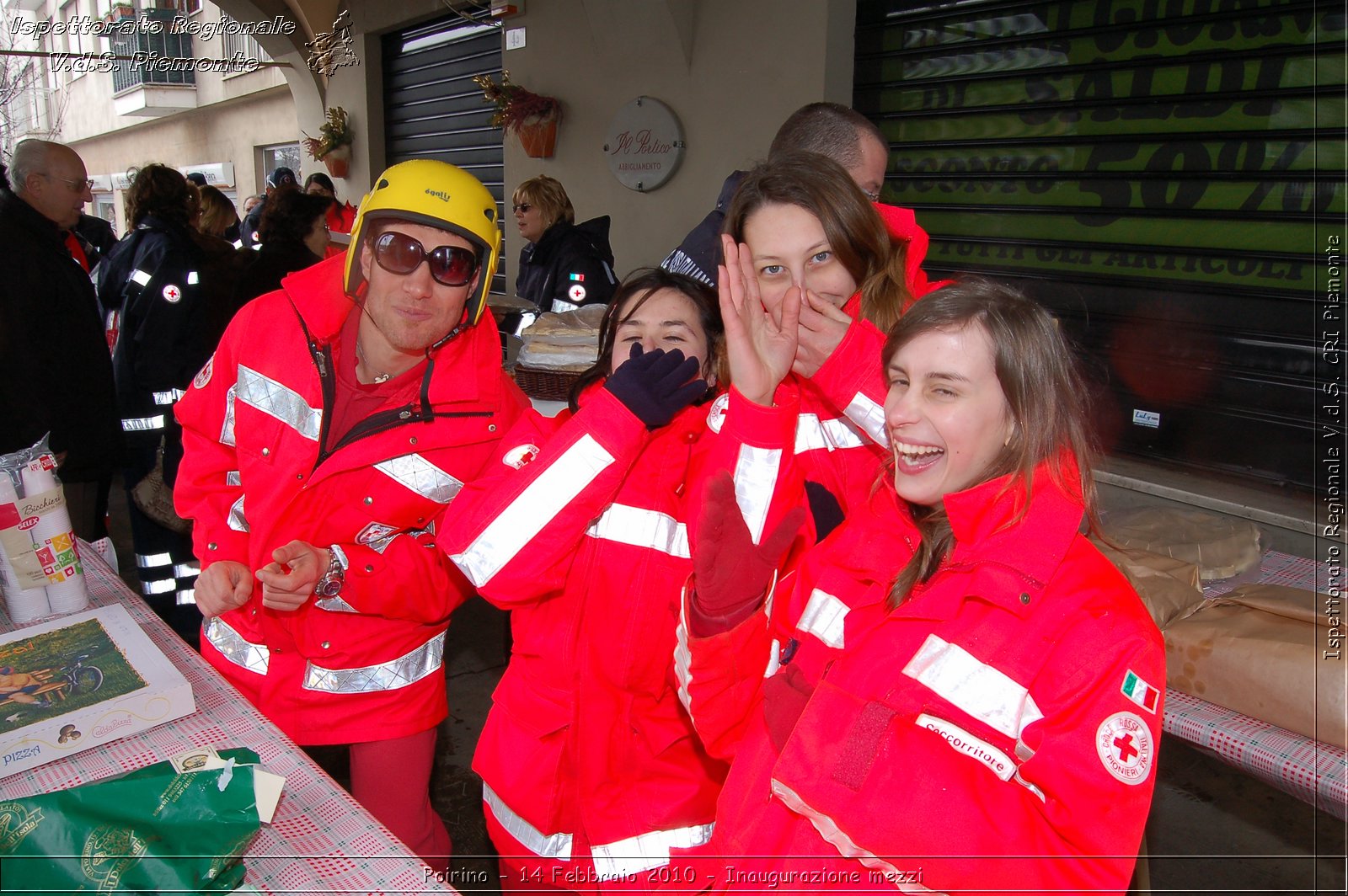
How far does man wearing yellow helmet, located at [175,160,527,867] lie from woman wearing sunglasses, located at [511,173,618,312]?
3221 mm

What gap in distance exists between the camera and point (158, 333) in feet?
14.4

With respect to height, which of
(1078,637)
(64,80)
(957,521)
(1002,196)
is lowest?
(1078,637)

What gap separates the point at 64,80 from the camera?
64.0 ft

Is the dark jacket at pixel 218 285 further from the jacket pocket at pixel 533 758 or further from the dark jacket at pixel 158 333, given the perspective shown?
the jacket pocket at pixel 533 758

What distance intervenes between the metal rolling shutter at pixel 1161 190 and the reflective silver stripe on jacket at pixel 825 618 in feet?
9.99

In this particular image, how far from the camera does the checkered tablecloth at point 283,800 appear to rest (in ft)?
4.30

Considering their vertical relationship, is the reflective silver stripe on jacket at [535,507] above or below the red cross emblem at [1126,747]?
above

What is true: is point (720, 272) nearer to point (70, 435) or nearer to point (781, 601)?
point (781, 601)

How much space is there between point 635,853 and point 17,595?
64.1 inches

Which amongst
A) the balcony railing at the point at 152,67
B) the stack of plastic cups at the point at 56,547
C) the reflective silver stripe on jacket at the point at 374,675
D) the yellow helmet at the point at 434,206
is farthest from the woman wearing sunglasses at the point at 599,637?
the balcony railing at the point at 152,67

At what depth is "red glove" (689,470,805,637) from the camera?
140 cm

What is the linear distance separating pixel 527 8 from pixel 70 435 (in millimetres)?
5680

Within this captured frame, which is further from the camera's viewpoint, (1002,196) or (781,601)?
(1002,196)

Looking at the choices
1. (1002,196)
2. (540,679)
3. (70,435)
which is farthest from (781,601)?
(70,435)
